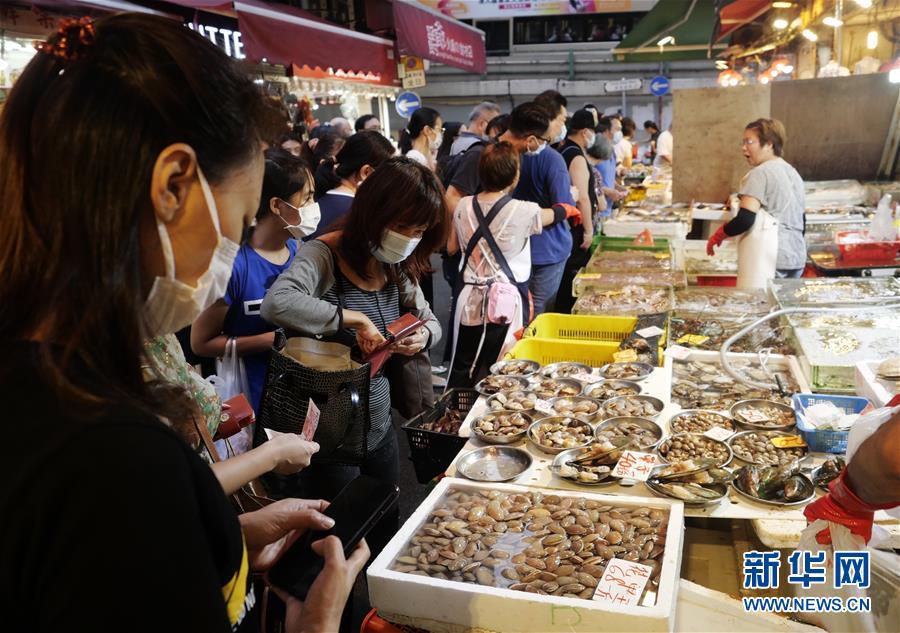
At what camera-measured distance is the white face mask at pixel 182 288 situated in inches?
33.4

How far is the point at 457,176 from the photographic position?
16.1 ft

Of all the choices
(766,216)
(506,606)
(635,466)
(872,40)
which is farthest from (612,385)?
(872,40)

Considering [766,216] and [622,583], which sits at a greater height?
[766,216]

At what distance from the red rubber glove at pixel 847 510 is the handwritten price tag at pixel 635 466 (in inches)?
20.6

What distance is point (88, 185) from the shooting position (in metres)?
0.75

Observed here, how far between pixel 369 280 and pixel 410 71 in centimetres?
813

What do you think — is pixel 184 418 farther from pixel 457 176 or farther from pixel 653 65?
pixel 653 65

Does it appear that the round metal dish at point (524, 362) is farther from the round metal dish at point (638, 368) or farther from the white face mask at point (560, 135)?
the white face mask at point (560, 135)

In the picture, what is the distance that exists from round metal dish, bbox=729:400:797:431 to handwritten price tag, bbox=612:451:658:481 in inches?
21.6

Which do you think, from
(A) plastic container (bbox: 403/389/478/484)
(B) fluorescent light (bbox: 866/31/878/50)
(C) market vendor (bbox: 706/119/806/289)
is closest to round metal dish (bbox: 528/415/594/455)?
(A) plastic container (bbox: 403/389/478/484)

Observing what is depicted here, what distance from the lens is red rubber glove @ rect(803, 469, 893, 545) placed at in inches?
63.0

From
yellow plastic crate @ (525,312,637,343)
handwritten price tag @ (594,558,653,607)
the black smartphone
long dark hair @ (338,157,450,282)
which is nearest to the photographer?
the black smartphone

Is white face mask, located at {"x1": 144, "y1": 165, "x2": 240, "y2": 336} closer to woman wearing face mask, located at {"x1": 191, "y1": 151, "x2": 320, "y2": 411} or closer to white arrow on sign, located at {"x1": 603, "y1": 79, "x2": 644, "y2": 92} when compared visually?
woman wearing face mask, located at {"x1": 191, "y1": 151, "x2": 320, "y2": 411}

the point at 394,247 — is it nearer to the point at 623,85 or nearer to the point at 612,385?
the point at 612,385
